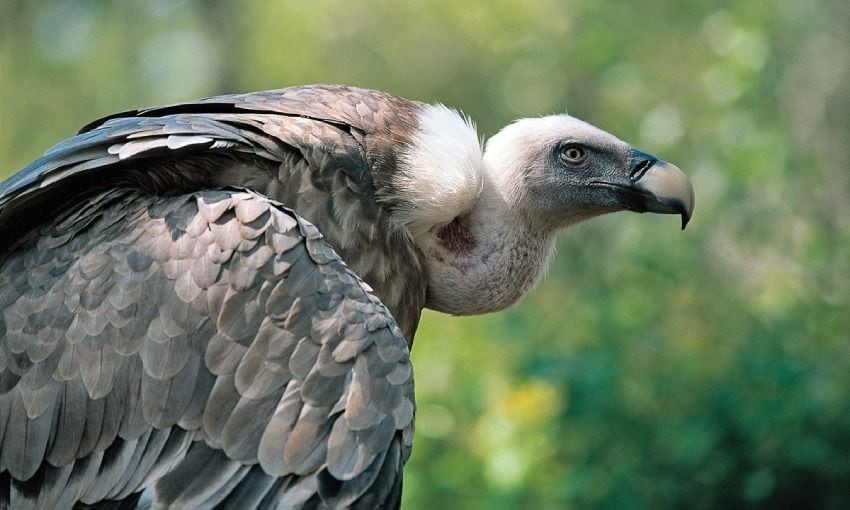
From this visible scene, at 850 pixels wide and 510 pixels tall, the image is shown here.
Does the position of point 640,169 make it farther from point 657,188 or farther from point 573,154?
point 573,154

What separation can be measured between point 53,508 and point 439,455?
4.13 meters

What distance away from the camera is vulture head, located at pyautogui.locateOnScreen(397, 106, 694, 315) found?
4.42 meters

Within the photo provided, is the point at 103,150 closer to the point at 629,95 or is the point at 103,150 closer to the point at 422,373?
the point at 422,373

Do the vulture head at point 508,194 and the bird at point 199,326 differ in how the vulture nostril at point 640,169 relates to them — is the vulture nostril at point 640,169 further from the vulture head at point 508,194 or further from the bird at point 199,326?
the bird at point 199,326

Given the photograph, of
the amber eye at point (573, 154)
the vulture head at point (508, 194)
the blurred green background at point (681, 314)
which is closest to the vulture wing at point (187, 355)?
the vulture head at point (508, 194)

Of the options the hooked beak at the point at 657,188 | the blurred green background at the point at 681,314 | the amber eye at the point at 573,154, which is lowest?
the blurred green background at the point at 681,314

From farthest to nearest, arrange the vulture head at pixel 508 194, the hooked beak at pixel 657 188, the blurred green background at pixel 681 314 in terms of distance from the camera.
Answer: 1. the blurred green background at pixel 681 314
2. the hooked beak at pixel 657 188
3. the vulture head at pixel 508 194

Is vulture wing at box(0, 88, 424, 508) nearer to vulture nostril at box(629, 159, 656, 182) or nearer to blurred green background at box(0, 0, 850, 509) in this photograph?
vulture nostril at box(629, 159, 656, 182)

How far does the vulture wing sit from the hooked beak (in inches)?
55.1

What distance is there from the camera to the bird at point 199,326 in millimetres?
3574

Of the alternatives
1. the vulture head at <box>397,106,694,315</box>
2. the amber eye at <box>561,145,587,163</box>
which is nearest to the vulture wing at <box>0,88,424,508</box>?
the vulture head at <box>397,106,694,315</box>

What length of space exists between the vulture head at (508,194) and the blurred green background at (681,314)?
7.41ft

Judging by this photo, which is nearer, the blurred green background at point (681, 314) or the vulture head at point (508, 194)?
the vulture head at point (508, 194)

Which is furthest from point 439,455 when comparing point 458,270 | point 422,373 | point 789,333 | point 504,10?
point 504,10
